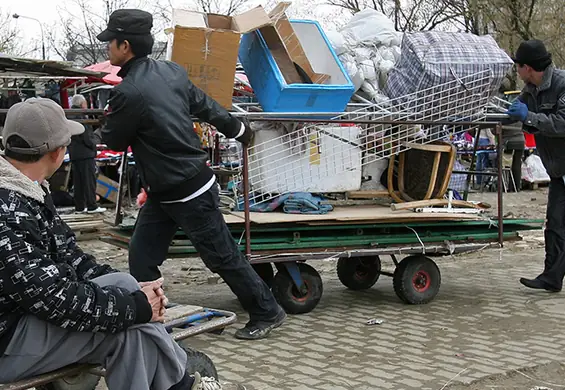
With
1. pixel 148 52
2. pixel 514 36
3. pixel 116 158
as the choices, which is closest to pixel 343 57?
pixel 148 52

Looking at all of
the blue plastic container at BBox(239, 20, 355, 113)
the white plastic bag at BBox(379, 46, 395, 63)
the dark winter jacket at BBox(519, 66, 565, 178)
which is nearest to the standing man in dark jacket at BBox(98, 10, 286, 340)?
the blue plastic container at BBox(239, 20, 355, 113)

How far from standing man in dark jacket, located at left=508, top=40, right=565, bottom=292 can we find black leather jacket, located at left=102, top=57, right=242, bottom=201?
2.95m

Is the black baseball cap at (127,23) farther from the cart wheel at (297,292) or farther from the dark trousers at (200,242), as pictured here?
the cart wheel at (297,292)

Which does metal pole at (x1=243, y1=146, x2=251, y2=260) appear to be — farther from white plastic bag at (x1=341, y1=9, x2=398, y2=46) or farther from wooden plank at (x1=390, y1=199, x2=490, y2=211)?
white plastic bag at (x1=341, y1=9, x2=398, y2=46)

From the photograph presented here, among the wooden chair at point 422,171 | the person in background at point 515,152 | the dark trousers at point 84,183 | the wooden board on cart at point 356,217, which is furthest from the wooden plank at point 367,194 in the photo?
the person in background at point 515,152

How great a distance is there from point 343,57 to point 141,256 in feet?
9.09

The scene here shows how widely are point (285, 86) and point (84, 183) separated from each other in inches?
293

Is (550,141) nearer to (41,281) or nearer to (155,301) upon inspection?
(155,301)

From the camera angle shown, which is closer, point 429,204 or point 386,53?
point 429,204

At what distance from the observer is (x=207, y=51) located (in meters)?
5.65

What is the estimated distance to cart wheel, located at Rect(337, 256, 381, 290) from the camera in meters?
7.03

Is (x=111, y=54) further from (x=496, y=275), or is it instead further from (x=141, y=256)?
(x=496, y=275)

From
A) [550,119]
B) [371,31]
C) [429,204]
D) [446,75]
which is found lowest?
[429,204]

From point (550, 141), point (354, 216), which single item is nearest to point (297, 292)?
point (354, 216)
